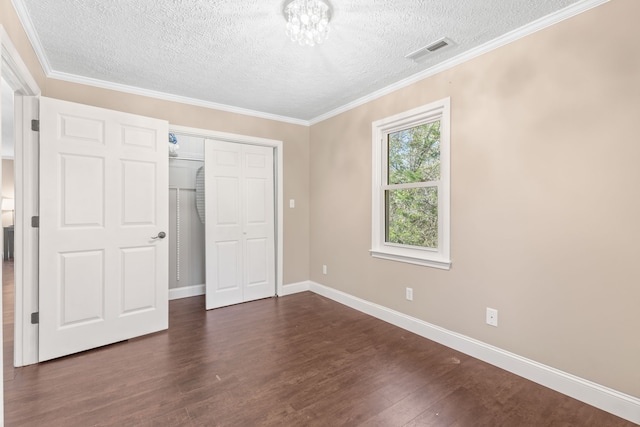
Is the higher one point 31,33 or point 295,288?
point 31,33

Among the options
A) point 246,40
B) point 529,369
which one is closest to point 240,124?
point 246,40

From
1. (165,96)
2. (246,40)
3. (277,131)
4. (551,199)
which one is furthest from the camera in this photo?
(277,131)

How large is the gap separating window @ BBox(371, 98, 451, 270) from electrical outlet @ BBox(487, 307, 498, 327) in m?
0.46

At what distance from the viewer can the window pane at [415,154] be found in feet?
Result: 9.46

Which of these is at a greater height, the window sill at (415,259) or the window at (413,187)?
the window at (413,187)

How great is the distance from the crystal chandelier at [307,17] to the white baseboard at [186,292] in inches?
137

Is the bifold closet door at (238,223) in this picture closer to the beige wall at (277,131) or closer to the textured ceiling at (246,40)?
the beige wall at (277,131)

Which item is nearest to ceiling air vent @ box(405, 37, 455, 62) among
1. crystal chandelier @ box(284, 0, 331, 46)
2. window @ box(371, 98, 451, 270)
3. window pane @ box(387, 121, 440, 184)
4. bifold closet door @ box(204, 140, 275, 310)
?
window @ box(371, 98, 451, 270)

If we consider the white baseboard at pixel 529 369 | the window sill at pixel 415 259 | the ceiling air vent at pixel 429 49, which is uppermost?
the ceiling air vent at pixel 429 49

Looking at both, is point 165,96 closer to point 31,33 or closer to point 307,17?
point 31,33

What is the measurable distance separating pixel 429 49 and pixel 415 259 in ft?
6.03

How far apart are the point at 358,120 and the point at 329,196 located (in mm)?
1045

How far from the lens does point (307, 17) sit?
1927 mm

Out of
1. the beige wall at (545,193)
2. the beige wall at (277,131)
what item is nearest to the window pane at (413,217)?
the beige wall at (545,193)
